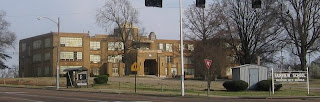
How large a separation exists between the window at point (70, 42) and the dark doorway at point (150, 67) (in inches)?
626

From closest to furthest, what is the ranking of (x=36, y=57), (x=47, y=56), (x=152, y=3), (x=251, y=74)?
(x=152, y=3), (x=251, y=74), (x=47, y=56), (x=36, y=57)

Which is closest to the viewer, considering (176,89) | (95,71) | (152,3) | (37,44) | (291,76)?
(152,3)

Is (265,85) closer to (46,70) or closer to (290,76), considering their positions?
(290,76)

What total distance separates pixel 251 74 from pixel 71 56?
61.3m

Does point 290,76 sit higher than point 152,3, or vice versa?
point 152,3

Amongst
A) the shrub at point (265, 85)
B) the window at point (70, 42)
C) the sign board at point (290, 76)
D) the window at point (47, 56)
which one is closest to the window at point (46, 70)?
the window at point (47, 56)

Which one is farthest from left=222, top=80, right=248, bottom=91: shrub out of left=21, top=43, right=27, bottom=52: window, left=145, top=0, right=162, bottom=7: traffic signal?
left=21, top=43, right=27, bottom=52: window

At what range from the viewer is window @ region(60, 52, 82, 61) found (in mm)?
97438

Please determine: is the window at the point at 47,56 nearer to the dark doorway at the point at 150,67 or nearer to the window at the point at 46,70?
the window at the point at 46,70

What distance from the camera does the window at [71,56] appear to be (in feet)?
320

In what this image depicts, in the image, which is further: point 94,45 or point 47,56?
point 94,45

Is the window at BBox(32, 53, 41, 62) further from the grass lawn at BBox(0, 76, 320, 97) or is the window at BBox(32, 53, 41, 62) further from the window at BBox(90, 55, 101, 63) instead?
the grass lawn at BBox(0, 76, 320, 97)

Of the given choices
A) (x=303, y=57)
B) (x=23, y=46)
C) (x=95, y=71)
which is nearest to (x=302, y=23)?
(x=303, y=57)

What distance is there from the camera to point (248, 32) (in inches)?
2933
